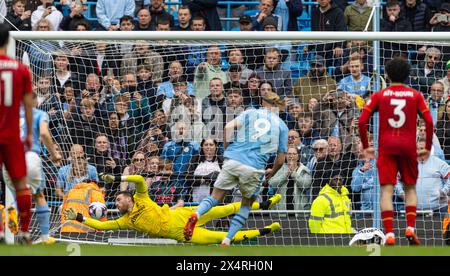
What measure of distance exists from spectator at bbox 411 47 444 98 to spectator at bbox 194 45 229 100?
265 cm

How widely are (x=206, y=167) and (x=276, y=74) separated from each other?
163 centimetres

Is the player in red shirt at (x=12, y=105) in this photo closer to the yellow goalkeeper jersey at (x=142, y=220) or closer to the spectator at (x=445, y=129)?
the yellow goalkeeper jersey at (x=142, y=220)

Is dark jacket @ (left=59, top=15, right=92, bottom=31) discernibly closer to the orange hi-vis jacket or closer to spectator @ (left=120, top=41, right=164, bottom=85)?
spectator @ (left=120, top=41, right=164, bottom=85)

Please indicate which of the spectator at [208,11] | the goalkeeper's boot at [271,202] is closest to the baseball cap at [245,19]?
the spectator at [208,11]

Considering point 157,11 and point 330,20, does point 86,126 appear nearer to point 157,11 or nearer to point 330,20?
point 157,11

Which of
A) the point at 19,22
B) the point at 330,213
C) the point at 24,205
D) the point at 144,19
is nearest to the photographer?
the point at 24,205

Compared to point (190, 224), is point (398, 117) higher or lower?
higher

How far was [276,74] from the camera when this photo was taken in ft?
53.3

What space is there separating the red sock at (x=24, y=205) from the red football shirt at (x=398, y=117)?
3393 millimetres

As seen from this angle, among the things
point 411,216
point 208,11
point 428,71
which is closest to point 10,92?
point 411,216

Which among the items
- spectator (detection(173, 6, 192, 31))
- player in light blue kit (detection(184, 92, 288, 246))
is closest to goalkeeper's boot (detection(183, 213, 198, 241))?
player in light blue kit (detection(184, 92, 288, 246))

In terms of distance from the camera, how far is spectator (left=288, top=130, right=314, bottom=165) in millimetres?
15867

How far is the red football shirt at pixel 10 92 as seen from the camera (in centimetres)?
1088
